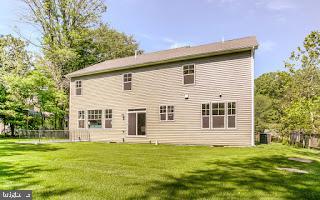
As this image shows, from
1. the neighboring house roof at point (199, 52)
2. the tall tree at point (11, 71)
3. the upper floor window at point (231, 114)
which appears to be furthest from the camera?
the tall tree at point (11, 71)

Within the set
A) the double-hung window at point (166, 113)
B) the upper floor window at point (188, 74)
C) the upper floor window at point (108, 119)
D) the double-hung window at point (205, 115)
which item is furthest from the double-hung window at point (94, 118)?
the double-hung window at point (205, 115)

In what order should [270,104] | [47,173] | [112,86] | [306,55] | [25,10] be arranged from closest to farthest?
[47,173] < [306,55] < [112,86] < [25,10] < [270,104]

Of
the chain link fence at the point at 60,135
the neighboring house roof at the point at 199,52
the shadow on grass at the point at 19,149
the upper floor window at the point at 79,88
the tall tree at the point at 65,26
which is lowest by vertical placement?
the chain link fence at the point at 60,135

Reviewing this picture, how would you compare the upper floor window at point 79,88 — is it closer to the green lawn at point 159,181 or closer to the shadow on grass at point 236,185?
the green lawn at point 159,181

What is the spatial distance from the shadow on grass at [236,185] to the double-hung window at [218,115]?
303 inches

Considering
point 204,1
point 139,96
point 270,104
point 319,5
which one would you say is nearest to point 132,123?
point 139,96

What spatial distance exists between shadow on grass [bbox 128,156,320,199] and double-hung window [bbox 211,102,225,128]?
7.68 meters

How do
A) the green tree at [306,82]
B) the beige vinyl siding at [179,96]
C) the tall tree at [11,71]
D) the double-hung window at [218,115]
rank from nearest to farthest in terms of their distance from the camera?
1. the beige vinyl siding at [179,96]
2. the double-hung window at [218,115]
3. the green tree at [306,82]
4. the tall tree at [11,71]

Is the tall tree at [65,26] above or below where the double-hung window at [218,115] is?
above

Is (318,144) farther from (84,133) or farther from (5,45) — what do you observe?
(5,45)

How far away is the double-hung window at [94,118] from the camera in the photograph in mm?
19688

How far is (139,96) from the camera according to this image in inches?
699

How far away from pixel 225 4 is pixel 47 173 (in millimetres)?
15543

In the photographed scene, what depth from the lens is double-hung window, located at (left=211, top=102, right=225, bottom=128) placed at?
47.4 ft
